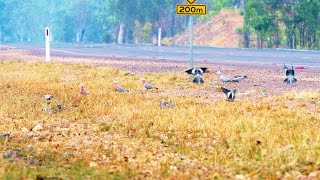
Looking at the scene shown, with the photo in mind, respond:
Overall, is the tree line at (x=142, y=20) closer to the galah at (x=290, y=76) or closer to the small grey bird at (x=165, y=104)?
the galah at (x=290, y=76)

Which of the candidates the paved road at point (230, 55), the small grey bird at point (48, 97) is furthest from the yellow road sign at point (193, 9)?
the paved road at point (230, 55)

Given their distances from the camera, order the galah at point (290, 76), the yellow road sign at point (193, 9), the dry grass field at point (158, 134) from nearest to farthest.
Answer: the dry grass field at point (158, 134), the galah at point (290, 76), the yellow road sign at point (193, 9)

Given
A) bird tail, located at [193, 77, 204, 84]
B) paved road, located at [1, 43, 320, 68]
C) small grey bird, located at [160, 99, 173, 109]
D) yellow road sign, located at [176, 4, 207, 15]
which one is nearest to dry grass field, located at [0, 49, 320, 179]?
small grey bird, located at [160, 99, 173, 109]

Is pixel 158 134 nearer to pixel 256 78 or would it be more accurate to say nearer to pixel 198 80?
pixel 198 80

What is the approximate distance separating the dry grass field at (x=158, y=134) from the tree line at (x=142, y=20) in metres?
33.1

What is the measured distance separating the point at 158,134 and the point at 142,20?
236 ft

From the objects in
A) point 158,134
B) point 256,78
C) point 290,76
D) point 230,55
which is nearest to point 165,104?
point 158,134

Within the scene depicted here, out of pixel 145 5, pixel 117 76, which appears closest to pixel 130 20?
pixel 145 5

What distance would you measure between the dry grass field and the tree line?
3313 cm

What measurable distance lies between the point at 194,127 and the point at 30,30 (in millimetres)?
118261

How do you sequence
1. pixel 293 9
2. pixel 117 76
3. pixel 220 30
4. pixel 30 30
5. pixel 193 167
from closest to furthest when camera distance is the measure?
1. pixel 193 167
2. pixel 117 76
3. pixel 293 9
4. pixel 220 30
5. pixel 30 30

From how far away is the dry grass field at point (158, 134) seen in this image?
7.11 metres

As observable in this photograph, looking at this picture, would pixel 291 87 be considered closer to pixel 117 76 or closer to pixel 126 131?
pixel 117 76

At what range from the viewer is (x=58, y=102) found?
1284 cm
